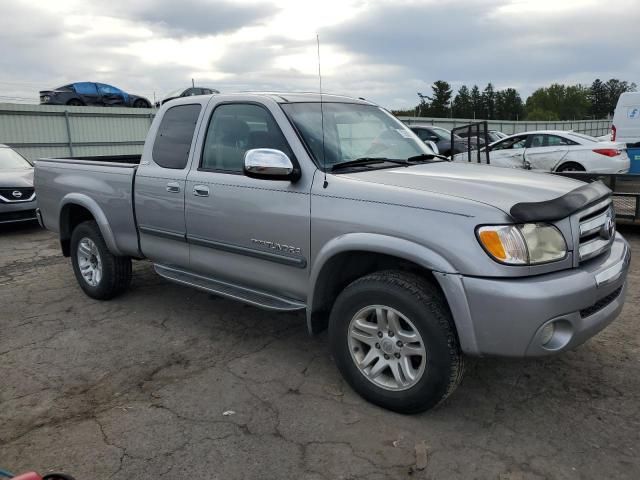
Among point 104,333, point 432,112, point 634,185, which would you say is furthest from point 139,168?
point 432,112

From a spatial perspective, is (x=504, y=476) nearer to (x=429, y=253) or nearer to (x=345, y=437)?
(x=345, y=437)

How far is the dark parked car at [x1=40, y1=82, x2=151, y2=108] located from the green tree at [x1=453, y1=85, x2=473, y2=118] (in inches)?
3429

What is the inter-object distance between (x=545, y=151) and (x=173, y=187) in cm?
1002

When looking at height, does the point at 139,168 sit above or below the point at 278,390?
above

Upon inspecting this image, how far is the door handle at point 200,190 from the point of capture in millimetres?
4012

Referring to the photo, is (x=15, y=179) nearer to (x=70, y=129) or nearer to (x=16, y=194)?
(x=16, y=194)

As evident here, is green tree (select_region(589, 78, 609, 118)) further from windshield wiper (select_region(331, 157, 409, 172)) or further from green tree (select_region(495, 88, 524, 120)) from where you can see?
windshield wiper (select_region(331, 157, 409, 172))

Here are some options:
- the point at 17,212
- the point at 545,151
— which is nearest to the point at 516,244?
the point at 17,212

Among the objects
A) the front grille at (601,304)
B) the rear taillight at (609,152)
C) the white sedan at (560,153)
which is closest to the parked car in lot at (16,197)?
the white sedan at (560,153)

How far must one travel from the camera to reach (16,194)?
9305mm

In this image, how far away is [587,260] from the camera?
302 cm

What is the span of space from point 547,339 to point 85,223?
4299 mm

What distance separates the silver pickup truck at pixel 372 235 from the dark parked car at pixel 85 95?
795 inches

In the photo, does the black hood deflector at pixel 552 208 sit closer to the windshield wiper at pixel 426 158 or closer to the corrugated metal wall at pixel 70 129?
the windshield wiper at pixel 426 158
